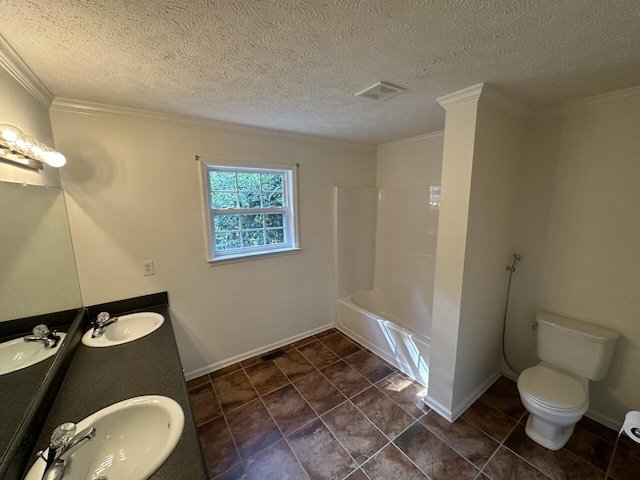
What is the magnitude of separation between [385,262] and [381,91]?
7.04 feet

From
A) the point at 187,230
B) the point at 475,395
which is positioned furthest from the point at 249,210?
the point at 475,395

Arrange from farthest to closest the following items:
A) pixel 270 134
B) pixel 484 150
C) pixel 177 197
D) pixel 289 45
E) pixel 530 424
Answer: pixel 270 134
pixel 177 197
pixel 530 424
pixel 484 150
pixel 289 45

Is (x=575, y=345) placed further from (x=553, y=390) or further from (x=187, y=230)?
(x=187, y=230)

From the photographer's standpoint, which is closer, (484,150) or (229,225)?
(484,150)

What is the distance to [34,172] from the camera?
4.50ft

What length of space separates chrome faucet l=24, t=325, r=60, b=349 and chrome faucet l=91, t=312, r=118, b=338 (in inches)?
13.0

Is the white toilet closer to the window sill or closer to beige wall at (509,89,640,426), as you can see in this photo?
beige wall at (509,89,640,426)

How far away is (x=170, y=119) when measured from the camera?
197 cm

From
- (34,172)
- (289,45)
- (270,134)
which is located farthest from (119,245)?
(289,45)

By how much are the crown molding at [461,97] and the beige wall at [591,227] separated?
33.5 inches

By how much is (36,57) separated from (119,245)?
3.84ft

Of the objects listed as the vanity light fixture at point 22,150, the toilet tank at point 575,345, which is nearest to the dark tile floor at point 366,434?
the toilet tank at point 575,345

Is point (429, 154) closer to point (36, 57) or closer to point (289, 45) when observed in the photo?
point (289, 45)

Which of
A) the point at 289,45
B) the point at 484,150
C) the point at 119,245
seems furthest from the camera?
the point at 119,245
